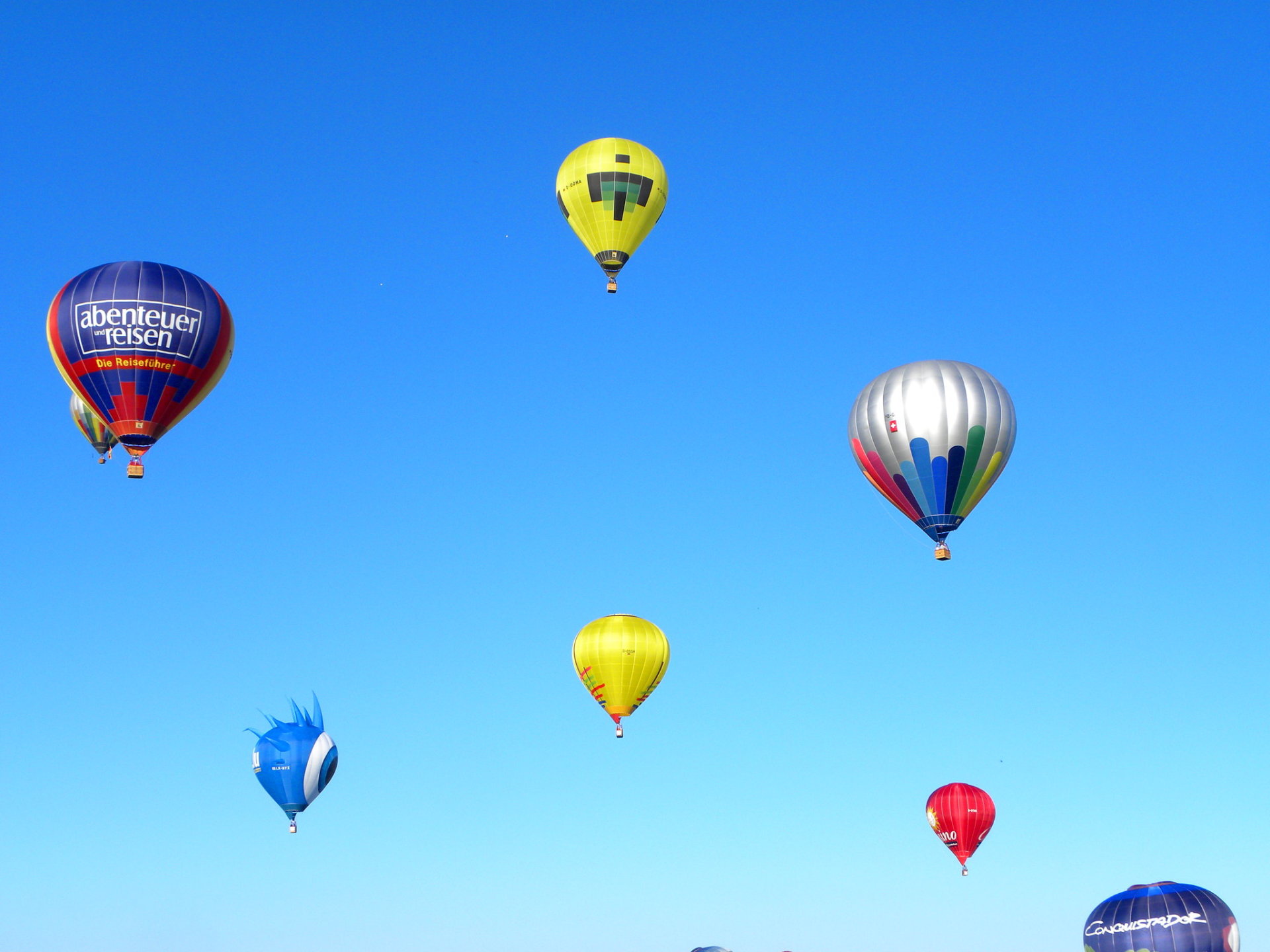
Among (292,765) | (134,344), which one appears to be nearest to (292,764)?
(292,765)

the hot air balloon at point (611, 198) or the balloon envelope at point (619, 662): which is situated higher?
the hot air balloon at point (611, 198)

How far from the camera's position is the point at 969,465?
1693 inches

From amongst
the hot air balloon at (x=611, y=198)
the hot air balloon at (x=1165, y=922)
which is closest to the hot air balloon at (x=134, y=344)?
the hot air balloon at (x=611, y=198)

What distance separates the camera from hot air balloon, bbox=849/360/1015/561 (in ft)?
141

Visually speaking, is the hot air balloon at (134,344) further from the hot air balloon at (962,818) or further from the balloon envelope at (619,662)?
the hot air balloon at (962,818)

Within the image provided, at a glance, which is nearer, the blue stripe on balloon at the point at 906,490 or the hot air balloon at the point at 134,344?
the hot air balloon at the point at 134,344

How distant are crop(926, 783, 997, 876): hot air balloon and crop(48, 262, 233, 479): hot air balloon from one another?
34.3 meters

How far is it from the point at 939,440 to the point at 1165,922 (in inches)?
735

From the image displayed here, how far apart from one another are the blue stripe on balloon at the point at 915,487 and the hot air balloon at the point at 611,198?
34.3 ft

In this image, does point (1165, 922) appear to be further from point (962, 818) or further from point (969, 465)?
point (969, 465)

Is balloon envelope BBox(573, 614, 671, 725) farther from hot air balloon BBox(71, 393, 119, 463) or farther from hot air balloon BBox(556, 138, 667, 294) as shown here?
hot air balloon BBox(71, 393, 119, 463)

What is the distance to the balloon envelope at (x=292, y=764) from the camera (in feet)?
174

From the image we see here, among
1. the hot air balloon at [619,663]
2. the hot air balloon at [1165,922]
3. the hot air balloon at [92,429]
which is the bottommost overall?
the hot air balloon at [1165,922]

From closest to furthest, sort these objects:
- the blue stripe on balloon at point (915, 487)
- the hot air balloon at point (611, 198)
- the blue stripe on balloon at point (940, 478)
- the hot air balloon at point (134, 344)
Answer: the hot air balloon at point (134, 344), the blue stripe on balloon at point (940, 478), the blue stripe on balloon at point (915, 487), the hot air balloon at point (611, 198)
